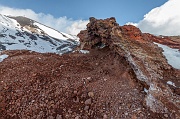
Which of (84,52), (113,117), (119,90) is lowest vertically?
(113,117)

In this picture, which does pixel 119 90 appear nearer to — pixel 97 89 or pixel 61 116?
pixel 97 89

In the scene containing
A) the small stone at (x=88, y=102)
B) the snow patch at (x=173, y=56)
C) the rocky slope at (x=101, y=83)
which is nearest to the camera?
the rocky slope at (x=101, y=83)

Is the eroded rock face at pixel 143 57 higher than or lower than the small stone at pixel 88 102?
higher

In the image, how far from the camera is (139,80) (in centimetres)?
849

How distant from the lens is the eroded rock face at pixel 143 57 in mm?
7578

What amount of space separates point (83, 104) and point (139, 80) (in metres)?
2.18

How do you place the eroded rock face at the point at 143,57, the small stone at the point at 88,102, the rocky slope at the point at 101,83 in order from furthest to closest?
1. the small stone at the point at 88,102
2. the rocky slope at the point at 101,83
3. the eroded rock face at the point at 143,57

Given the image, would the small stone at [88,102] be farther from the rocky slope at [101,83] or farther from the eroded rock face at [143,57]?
the eroded rock face at [143,57]

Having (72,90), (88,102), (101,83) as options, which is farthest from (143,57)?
(72,90)

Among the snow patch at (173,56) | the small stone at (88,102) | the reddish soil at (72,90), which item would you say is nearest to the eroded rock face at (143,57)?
the reddish soil at (72,90)

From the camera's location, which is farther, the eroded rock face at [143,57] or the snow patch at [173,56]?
the snow patch at [173,56]

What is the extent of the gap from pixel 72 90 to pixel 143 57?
2.89 metres

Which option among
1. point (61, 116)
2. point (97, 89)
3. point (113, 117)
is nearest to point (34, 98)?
point (61, 116)

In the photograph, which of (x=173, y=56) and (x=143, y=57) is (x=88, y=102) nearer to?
(x=143, y=57)
